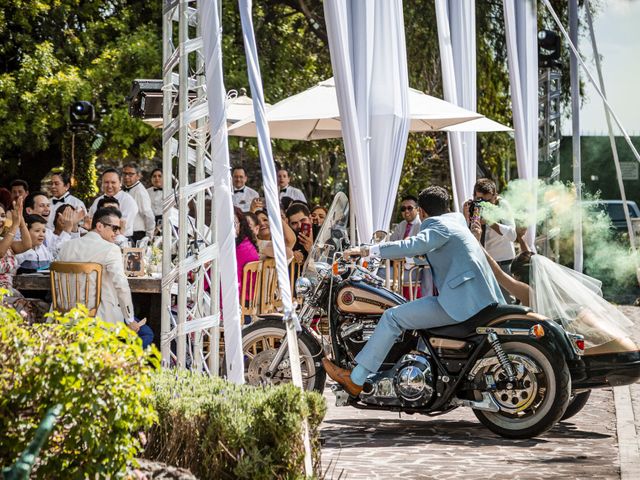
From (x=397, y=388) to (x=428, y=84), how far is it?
16.5 meters

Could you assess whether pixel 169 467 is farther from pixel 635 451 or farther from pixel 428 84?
pixel 428 84

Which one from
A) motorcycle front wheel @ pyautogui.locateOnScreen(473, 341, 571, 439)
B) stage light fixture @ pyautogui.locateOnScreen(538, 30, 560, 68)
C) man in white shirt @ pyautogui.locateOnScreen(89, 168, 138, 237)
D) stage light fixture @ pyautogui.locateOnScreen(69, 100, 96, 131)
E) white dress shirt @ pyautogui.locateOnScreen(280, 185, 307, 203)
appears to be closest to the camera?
motorcycle front wheel @ pyautogui.locateOnScreen(473, 341, 571, 439)

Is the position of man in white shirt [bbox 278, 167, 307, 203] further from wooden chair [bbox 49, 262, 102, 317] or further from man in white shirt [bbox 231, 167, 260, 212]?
wooden chair [bbox 49, 262, 102, 317]

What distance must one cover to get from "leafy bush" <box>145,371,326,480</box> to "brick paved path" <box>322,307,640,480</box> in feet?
3.04

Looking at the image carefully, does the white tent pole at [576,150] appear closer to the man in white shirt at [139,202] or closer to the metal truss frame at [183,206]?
the man in white shirt at [139,202]

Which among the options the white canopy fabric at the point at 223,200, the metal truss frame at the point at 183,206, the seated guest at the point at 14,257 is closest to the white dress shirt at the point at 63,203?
the seated guest at the point at 14,257

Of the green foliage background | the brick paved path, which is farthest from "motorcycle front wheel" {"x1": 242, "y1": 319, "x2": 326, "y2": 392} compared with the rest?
the green foliage background

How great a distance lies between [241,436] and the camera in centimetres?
532

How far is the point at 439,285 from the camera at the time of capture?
27.6 feet

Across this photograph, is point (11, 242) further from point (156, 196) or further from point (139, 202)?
point (156, 196)

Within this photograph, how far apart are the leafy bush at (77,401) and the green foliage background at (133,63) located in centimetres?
1795

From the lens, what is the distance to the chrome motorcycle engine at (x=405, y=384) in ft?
27.5

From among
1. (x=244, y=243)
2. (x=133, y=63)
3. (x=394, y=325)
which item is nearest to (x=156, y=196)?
(x=244, y=243)

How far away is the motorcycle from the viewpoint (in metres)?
8.24
